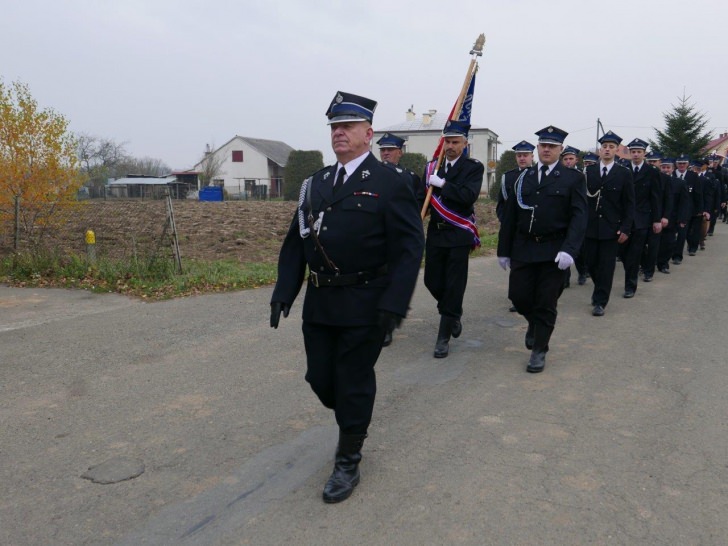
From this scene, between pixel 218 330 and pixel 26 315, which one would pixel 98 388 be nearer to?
pixel 218 330

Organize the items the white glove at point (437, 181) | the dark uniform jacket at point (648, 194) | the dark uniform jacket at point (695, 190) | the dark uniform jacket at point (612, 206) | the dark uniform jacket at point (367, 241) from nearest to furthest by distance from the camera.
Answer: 1. the dark uniform jacket at point (367, 241)
2. the white glove at point (437, 181)
3. the dark uniform jacket at point (612, 206)
4. the dark uniform jacket at point (648, 194)
5. the dark uniform jacket at point (695, 190)

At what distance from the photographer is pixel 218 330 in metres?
6.69

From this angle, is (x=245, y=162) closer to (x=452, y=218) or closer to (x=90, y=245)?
(x=90, y=245)

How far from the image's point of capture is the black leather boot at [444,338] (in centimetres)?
570

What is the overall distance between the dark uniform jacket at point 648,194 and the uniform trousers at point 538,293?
14.3 feet

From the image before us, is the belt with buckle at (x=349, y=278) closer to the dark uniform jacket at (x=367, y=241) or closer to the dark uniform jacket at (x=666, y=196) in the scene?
the dark uniform jacket at (x=367, y=241)

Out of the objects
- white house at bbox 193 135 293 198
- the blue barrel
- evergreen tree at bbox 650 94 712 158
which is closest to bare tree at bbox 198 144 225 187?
white house at bbox 193 135 293 198

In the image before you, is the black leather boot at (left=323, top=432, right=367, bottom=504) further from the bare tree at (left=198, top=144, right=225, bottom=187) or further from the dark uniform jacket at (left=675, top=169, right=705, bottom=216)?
the bare tree at (left=198, top=144, right=225, bottom=187)

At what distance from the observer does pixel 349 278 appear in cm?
331

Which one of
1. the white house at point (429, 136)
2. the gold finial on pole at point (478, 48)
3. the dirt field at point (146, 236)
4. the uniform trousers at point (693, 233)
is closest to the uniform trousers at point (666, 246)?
the uniform trousers at point (693, 233)

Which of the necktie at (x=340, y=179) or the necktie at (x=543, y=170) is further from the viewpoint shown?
the necktie at (x=543, y=170)

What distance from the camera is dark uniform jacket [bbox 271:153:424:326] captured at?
3270 mm

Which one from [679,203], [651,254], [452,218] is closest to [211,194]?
[679,203]

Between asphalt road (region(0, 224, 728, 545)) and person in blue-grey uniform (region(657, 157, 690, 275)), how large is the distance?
4.27 metres
